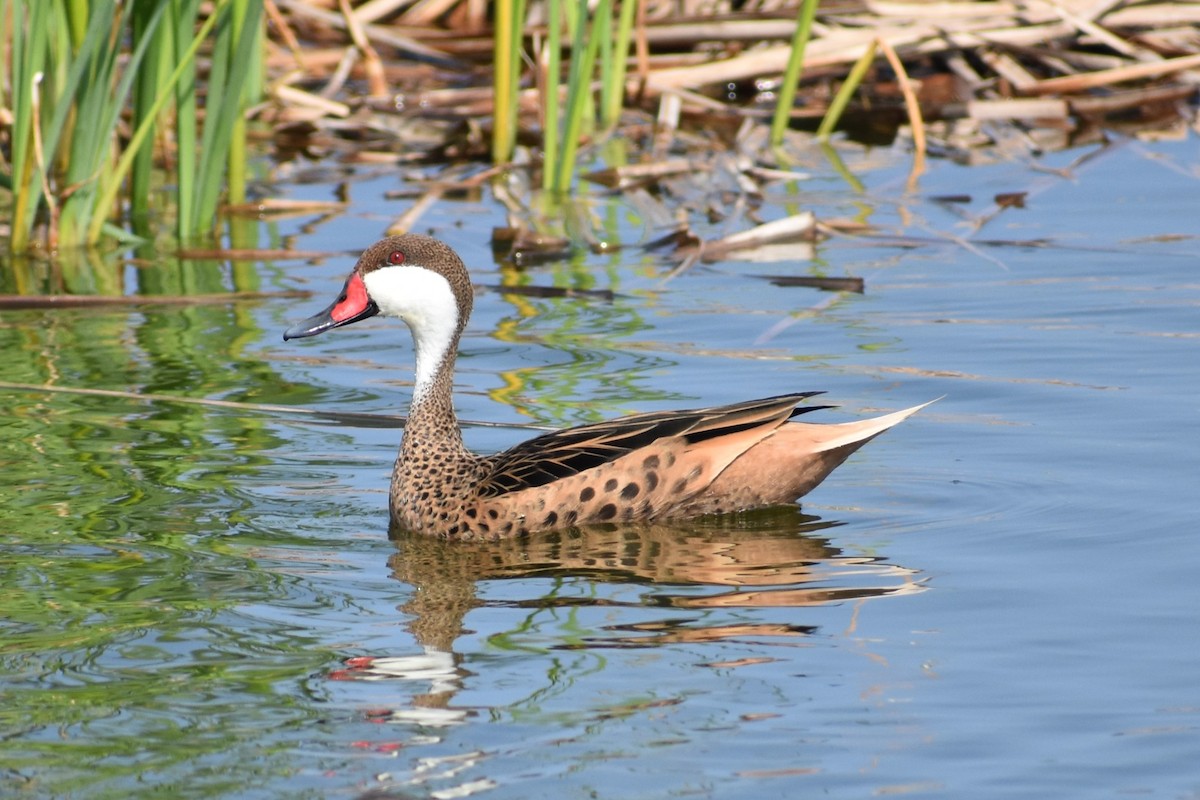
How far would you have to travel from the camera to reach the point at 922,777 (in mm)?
4305

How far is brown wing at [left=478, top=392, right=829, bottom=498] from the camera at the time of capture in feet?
21.3

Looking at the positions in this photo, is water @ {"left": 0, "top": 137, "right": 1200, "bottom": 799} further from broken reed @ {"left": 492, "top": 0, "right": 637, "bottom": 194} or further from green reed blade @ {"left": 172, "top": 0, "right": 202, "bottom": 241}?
broken reed @ {"left": 492, "top": 0, "right": 637, "bottom": 194}

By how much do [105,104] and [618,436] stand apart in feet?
14.5

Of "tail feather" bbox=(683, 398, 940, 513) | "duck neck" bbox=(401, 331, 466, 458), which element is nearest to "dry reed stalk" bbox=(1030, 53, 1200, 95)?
"tail feather" bbox=(683, 398, 940, 513)

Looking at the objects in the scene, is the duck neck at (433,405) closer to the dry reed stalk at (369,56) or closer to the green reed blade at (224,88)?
the green reed blade at (224,88)

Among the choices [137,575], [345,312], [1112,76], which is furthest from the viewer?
[1112,76]

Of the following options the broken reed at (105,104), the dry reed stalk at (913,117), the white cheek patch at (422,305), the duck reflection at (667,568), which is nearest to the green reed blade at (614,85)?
the dry reed stalk at (913,117)

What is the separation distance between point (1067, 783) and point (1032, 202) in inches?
303

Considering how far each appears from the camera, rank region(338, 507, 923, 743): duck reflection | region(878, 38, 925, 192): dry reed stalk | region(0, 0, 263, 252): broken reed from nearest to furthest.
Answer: region(338, 507, 923, 743): duck reflection → region(0, 0, 263, 252): broken reed → region(878, 38, 925, 192): dry reed stalk

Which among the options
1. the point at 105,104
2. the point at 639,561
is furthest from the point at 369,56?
the point at 639,561

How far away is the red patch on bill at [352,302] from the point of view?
275 inches

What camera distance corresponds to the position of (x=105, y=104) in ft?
32.0

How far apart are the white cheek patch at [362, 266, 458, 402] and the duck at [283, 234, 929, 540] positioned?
0.05m

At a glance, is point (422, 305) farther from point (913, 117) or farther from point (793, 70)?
point (913, 117)
